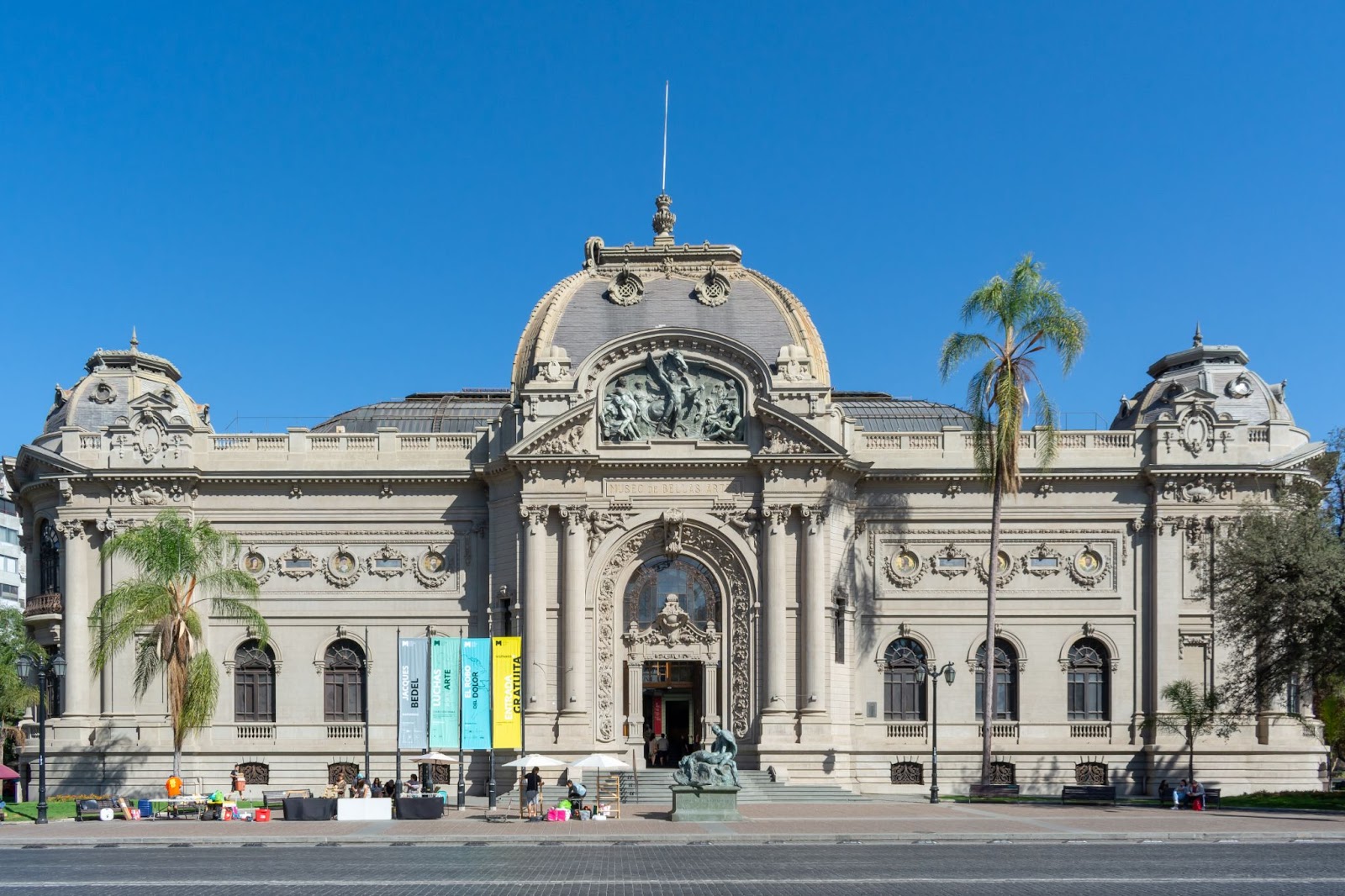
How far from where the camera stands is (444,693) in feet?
171

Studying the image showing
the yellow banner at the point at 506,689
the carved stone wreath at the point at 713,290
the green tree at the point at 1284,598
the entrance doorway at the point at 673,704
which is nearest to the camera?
the green tree at the point at 1284,598

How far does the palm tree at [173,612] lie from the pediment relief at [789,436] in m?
20.5

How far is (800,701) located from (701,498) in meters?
8.95

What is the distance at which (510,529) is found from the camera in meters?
59.4

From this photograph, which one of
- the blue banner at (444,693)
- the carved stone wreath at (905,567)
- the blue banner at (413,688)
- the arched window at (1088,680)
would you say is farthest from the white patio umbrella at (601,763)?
the arched window at (1088,680)

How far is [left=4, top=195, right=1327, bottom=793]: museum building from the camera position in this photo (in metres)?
58.1

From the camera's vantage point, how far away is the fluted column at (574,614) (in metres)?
57.3

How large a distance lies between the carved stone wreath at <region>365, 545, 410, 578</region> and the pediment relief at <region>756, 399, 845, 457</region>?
15869mm

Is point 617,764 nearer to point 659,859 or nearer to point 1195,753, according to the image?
point 659,859

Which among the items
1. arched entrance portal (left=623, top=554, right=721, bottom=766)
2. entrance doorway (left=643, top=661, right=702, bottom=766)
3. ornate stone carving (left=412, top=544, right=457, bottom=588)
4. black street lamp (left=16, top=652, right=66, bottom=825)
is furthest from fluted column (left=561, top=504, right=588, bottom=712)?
black street lamp (left=16, top=652, right=66, bottom=825)

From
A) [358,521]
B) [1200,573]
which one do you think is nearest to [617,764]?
[358,521]

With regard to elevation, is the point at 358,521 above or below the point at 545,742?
above

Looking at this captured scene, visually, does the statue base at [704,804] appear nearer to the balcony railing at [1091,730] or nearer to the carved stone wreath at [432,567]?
the carved stone wreath at [432,567]

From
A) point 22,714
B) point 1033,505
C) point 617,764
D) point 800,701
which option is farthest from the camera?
point 22,714
